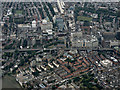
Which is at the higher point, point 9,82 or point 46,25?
point 46,25

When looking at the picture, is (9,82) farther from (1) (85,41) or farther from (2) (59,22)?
(2) (59,22)

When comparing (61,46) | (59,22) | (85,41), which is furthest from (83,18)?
(61,46)

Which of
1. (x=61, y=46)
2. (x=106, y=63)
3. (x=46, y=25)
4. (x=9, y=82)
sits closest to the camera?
(x=9, y=82)

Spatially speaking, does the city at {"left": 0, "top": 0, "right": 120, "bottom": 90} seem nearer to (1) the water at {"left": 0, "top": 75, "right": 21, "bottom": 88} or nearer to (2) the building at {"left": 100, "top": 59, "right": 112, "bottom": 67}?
(2) the building at {"left": 100, "top": 59, "right": 112, "bottom": 67}

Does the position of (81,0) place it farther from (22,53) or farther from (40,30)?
(22,53)


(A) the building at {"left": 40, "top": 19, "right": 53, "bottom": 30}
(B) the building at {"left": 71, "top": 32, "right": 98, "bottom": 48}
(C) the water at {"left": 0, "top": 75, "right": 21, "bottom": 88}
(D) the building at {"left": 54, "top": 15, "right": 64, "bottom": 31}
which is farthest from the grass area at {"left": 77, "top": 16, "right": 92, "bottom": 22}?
(C) the water at {"left": 0, "top": 75, "right": 21, "bottom": 88}
